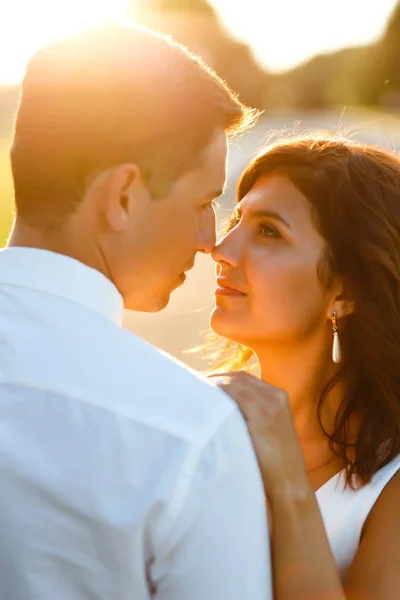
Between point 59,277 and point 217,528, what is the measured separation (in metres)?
0.59

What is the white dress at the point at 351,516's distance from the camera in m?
2.95

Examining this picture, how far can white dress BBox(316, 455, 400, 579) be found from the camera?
2.95 m

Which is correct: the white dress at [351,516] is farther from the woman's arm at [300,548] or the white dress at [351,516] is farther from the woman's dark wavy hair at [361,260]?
the woman's arm at [300,548]

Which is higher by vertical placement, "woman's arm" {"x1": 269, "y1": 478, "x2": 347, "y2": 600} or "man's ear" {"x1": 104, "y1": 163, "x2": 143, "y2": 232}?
"man's ear" {"x1": 104, "y1": 163, "x2": 143, "y2": 232}

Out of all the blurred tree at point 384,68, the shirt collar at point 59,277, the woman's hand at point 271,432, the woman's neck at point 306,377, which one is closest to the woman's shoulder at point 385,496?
the woman's neck at point 306,377

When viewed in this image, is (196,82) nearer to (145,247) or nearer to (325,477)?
(145,247)

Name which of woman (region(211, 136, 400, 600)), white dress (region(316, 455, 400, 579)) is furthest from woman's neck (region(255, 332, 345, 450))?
white dress (region(316, 455, 400, 579))

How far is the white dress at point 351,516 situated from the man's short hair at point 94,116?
1427mm

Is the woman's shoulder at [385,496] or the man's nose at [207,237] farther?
the woman's shoulder at [385,496]

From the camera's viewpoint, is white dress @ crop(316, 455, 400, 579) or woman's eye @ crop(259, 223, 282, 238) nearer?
white dress @ crop(316, 455, 400, 579)

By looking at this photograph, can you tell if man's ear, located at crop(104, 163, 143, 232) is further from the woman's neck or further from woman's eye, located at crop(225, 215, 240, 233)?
woman's eye, located at crop(225, 215, 240, 233)

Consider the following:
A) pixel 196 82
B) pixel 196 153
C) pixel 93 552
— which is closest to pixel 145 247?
pixel 196 153

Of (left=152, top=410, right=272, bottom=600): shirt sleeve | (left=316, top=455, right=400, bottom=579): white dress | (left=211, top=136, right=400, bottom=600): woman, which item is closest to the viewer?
(left=152, top=410, right=272, bottom=600): shirt sleeve

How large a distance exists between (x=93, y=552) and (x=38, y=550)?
11 cm
